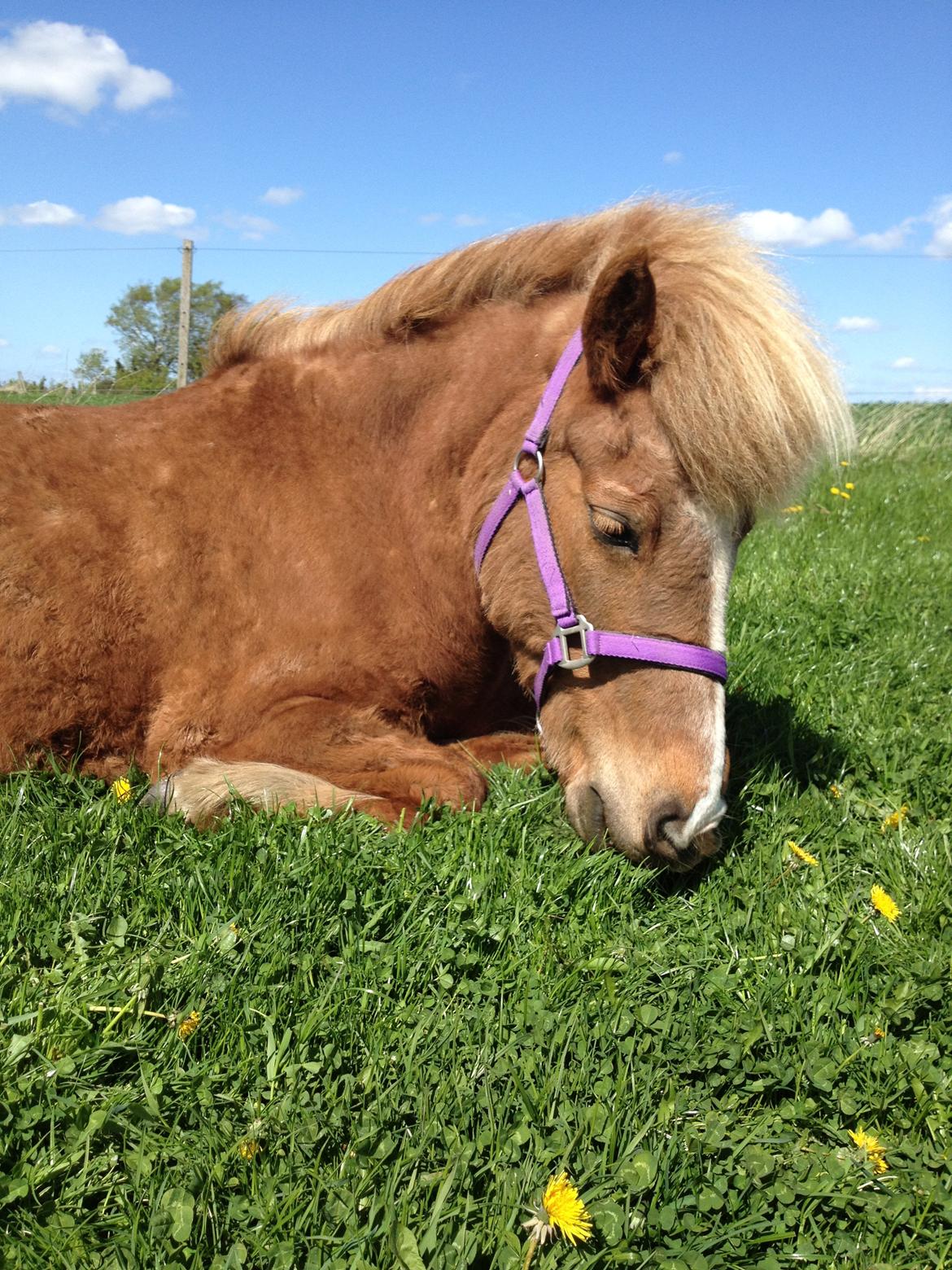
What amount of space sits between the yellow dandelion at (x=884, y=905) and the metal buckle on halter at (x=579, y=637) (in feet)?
3.50

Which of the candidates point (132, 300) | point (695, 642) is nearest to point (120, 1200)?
point (695, 642)

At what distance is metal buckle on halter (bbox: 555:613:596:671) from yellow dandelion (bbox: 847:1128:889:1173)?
1.41 m

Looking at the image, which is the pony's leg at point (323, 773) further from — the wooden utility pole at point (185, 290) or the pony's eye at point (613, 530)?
the wooden utility pole at point (185, 290)

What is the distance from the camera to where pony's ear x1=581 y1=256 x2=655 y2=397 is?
2.67m

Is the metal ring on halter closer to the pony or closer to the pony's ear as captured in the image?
the pony

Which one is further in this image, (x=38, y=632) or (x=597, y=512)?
(x=38, y=632)

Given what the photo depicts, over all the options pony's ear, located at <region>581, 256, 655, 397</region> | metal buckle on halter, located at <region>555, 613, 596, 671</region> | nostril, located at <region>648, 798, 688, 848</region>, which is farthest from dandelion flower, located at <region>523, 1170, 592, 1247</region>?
pony's ear, located at <region>581, 256, 655, 397</region>

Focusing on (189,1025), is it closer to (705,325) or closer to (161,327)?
(705,325)

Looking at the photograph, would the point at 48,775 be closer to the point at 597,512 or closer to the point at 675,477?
the point at 597,512

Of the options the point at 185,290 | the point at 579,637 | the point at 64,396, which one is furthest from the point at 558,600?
the point at 185,290

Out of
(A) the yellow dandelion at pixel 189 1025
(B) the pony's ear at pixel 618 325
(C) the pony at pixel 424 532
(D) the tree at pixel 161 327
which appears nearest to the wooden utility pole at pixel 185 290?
(D) the tree at pixel 161 327

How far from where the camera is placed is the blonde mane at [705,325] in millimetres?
2676

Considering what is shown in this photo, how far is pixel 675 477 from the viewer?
107 inches

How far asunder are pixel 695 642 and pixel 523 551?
2.16 feet
